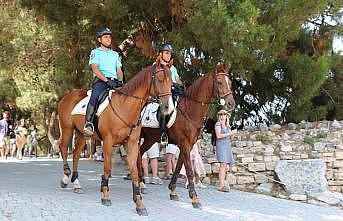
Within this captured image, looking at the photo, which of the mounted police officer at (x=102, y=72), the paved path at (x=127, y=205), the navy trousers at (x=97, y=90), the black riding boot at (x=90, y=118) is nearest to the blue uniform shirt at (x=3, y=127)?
the paved path at (x=127, y=205)

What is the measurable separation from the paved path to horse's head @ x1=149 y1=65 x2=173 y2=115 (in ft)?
5.52

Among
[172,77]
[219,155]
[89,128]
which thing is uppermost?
[172,77]

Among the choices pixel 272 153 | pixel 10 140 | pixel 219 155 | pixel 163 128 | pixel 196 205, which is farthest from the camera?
pixel 10 140

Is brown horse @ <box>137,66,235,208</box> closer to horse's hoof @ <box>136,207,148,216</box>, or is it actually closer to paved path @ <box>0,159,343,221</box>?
paved path @ <box>0,159,343,221</box>

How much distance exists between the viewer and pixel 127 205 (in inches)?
300

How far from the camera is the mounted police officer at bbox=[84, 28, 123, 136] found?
24.7ft

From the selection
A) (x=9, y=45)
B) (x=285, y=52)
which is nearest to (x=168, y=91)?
(x=285, y=52)

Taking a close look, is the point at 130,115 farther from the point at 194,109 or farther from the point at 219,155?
the point at 219,155

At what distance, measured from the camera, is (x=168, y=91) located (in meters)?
7.04

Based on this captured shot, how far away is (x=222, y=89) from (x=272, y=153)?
13.8ft

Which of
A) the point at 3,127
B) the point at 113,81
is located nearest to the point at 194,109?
the point at 113,81

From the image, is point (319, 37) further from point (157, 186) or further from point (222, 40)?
point (157, 186)

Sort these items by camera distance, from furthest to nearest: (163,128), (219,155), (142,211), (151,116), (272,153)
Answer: (272,153) → (219,155) → (151,116) → (163,128) → (142,211)

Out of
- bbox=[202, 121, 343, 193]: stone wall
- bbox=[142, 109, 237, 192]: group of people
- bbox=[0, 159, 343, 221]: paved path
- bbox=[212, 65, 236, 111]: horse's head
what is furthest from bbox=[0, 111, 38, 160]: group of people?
bbox=[212, 65, 236, 111]: horse's head
